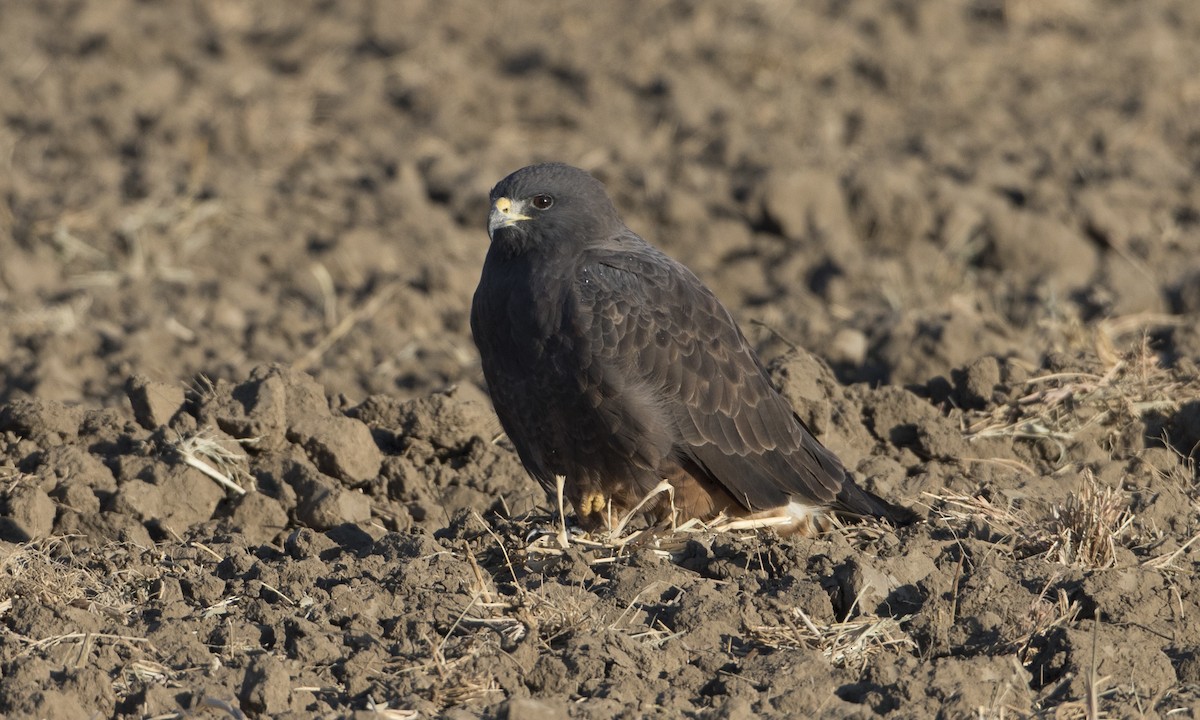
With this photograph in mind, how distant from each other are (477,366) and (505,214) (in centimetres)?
306

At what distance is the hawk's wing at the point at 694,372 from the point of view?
A: 661cm

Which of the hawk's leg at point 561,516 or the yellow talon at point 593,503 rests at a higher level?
the hawk's leg at point 561,516

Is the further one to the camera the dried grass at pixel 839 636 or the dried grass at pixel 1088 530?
the dried grass at pixel 1088 530

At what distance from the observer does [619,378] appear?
6.59 metres

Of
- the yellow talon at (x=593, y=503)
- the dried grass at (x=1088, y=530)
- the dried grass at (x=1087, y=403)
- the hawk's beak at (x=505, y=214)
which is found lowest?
the yellow talon at (x=593, y=503)

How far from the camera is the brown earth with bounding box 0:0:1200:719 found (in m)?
5.36

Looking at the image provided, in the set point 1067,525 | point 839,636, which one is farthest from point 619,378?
point 1067,525

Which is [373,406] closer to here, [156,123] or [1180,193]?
[156,123]

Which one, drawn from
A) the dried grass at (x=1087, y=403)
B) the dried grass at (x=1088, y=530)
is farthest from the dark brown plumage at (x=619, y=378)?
the dried grass at (x=1087, y=403)

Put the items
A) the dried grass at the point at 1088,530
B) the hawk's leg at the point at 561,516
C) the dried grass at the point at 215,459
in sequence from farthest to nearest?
the dried grass at the point at 215,459
the hawk's leg at the point at 561,516
the dried grass at the point at 1088,530

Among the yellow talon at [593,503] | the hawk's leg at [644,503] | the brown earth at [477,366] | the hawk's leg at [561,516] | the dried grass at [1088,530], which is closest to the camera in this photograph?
the brown earth at [477,366]

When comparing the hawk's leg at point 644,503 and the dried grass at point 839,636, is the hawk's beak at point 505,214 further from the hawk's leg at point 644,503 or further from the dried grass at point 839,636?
the dried grass at point 839,636

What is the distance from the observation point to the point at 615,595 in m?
5.80

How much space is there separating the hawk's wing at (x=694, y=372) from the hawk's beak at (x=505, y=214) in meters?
0.34
